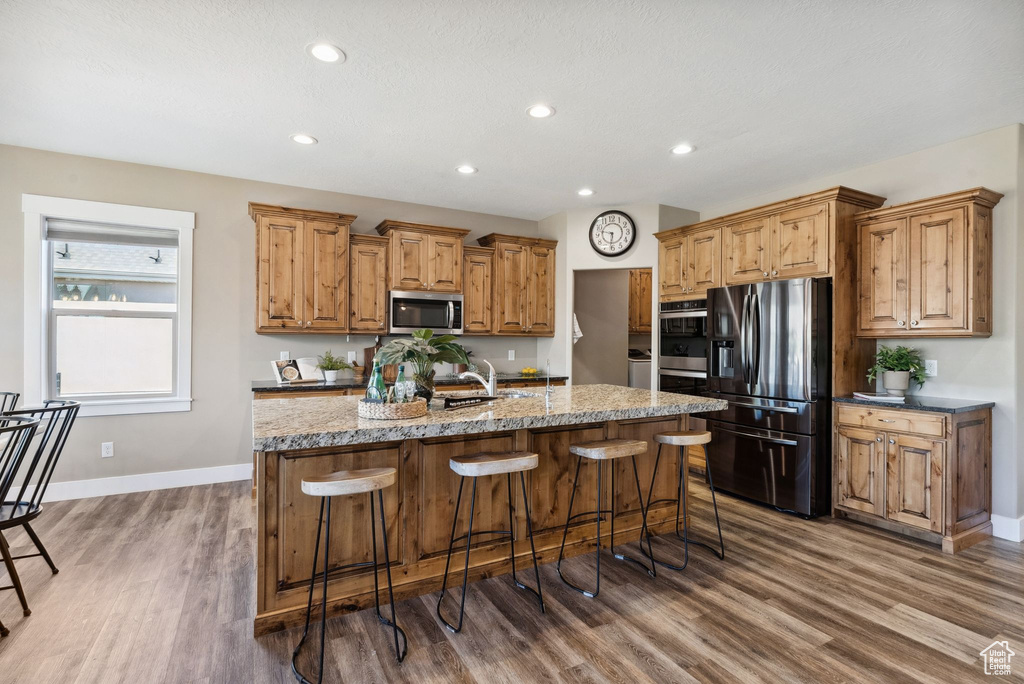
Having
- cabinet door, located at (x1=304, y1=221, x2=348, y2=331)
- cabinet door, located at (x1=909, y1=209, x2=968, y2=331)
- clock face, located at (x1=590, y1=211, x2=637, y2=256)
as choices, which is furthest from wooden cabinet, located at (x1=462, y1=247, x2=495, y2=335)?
cabinet door, located at (x1=909, y1=209, x2=968, y2=331)

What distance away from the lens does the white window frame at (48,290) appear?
12.6 ft

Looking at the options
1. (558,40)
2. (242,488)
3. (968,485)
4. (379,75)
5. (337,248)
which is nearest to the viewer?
(558,40)

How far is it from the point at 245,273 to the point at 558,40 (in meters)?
3.50

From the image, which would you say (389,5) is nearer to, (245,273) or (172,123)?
(172,123)

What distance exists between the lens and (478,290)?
5.37 meters

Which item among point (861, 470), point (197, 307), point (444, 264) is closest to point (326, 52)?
point (444, 264)

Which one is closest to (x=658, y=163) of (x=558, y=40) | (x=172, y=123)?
(x=558, y=40)

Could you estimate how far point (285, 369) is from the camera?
4422mm

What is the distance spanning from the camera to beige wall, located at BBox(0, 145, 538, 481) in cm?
382

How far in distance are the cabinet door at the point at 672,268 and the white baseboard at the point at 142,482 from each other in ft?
14.1

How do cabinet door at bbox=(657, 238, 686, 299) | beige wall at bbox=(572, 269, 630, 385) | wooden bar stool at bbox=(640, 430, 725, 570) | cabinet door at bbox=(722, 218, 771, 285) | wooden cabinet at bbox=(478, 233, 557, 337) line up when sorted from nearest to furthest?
wooden bar stool at bbox=(640, 430, 725, 570) → cabinet door at bbox=(722, 218, 771, 285) → cabinet door at bbox=(657, 238, 686, 299) → wooden cabinet at bbox=(478, 233, 557, 337) → beige wall at bbox=(572, 269, 630, 385)

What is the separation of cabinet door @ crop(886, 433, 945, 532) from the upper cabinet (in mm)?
3835

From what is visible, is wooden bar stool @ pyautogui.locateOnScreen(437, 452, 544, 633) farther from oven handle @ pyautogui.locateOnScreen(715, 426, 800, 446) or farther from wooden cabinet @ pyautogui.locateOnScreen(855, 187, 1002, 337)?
wooden cabinet @ pyautogui.locateOnScreen(855, 187, 1002, 337)

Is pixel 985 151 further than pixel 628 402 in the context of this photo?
Yes
